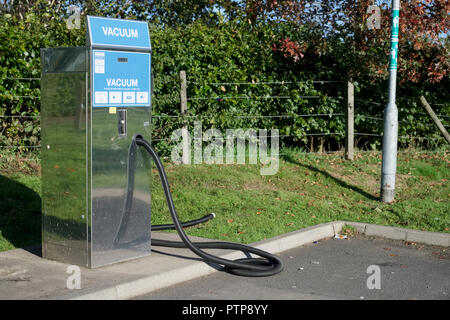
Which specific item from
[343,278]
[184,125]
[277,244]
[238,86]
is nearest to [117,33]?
[277,244]

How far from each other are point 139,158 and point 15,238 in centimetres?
195

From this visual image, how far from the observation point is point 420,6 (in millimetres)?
9797

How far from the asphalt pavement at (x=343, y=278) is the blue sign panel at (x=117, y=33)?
229 centimetres

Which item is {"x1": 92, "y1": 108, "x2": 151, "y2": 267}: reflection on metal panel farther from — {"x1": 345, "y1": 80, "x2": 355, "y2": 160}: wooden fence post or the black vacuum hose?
{"x1": 345, "y1": 80, "x2": 355, "y2": 160}: wooden fence post

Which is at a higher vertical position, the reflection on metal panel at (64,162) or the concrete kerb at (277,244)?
the reflection on metal panel at (64,162)

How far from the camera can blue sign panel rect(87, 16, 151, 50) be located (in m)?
5.17

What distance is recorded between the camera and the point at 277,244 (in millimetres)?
6555

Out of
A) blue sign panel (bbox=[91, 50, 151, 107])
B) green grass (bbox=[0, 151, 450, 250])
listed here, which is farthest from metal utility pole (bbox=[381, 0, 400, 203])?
blue sign panel (bbox=[91, 50, 151, 107])

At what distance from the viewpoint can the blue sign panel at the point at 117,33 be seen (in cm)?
517

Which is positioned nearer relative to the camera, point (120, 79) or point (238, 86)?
point (120, 79)

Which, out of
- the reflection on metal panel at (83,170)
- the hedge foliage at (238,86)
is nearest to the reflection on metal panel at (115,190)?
the reflection on metal panel at (83,170)

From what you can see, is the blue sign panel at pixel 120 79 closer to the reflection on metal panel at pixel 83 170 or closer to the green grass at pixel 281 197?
the reflection on metal panel at pixel 83 170

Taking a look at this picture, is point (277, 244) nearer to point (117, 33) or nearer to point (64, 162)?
point (64, 162)

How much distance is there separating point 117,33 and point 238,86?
5857mm
